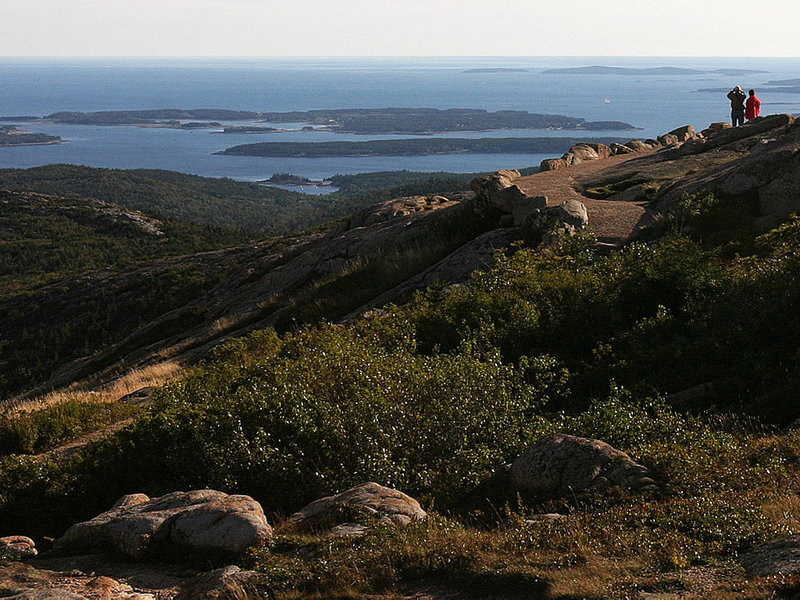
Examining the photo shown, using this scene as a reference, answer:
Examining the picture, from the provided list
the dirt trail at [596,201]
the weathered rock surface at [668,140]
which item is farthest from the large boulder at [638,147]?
the dirt trail at [596,201]

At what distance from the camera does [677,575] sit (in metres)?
4.10

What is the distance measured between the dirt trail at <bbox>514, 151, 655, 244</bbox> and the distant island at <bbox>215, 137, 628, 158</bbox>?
445 ft

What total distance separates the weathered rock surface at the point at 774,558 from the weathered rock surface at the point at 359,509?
2.39m

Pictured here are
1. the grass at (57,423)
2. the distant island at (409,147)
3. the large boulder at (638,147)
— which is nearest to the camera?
the grass at (57,423)

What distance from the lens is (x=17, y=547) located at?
20.2 ft

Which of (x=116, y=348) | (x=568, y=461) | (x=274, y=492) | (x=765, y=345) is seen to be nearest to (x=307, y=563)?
(x=274, y=492)

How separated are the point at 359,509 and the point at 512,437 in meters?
2.18

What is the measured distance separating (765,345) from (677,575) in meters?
5.65

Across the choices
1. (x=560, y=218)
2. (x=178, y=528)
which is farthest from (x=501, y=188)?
(x=178, y=528)

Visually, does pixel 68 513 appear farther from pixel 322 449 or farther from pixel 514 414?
pixel 514 414

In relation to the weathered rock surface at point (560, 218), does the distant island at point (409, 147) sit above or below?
above

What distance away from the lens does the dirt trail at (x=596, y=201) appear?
615 inches

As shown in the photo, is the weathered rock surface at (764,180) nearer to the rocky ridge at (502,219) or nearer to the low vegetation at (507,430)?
the rocky ridge at (502,219)

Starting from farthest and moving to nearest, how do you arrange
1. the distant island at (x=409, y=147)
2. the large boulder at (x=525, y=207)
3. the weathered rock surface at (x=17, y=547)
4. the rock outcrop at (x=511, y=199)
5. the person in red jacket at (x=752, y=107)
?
the distant island at (x=409, y=147)
the person in red jacket at (x=752, y=107)
the rock outcrop at (x=511, y=199)
the large boulder at (x=525, y=207)
the weathered rock surface at (x=17, y=547)
